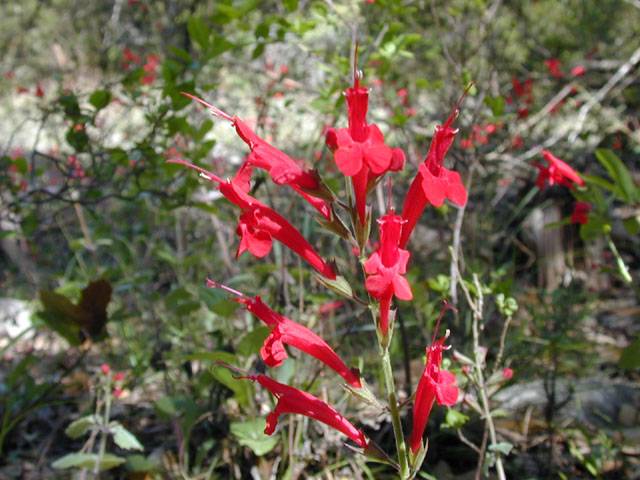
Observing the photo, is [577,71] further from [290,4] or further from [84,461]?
[84,461]

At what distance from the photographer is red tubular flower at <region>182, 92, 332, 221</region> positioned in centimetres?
107

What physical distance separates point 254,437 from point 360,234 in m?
1.00

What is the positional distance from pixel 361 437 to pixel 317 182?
0.56 meters

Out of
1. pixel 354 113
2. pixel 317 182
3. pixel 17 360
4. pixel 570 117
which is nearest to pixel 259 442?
pixel 317 182

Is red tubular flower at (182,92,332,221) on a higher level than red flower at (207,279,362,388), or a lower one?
higher

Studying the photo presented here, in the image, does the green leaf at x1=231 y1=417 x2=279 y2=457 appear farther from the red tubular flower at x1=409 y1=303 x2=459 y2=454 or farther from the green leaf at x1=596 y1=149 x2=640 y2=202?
the green leaf at x1=596 y1=149 x2=640 y2=202

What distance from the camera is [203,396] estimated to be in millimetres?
2164

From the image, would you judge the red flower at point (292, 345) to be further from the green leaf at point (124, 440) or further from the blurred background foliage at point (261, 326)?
the green leaf at point (124, 440)

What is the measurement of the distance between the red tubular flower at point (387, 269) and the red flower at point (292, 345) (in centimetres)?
14

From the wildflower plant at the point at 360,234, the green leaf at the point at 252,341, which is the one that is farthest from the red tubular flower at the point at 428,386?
the green leaf at the point at 252,341

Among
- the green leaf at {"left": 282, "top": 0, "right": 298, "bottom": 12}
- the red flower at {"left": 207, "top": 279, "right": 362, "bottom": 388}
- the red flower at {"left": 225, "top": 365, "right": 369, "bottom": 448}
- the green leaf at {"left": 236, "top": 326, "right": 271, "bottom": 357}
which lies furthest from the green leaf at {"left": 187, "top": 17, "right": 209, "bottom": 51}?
the red flower at {"left": 225, "top": 365, "right": 369, "bottom": 448}

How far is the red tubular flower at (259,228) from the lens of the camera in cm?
114

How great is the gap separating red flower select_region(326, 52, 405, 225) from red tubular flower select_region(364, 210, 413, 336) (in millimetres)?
58

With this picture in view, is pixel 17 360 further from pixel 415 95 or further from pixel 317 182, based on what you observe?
pixel 415 95
